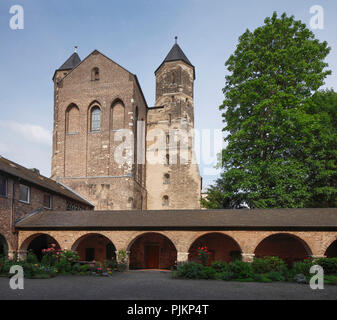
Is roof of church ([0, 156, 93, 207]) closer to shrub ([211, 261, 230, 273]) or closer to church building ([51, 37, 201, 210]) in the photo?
church building ([51, 37, 201, 210])

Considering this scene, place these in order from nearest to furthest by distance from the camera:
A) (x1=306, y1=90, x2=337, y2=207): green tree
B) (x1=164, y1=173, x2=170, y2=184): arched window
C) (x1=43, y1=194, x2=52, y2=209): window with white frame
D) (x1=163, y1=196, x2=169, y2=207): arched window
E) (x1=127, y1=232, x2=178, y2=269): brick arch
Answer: (x1=306, y1=90, x2=337, y2=207): green tree, (x1=43, y1=194, x2=52, y2=209): window with white frame, (x1=127, y1=232, x2=178, y2=269): brick arch, (x1=163, y1=196, x2=169, y2=207): arched window, (x1=164, y1=173, x2=170, y2=184): arched window

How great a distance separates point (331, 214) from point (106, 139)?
18465 mm

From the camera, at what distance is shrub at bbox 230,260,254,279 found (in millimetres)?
13219

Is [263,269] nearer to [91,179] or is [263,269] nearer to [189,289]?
[189,289]

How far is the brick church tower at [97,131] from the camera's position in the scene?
25672 mm

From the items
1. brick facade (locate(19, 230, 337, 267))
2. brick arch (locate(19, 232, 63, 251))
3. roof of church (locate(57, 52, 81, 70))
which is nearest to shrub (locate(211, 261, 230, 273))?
brick facade (locate(19, 230, 337, 267))

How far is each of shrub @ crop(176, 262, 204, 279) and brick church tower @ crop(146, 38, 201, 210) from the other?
53.1 ft

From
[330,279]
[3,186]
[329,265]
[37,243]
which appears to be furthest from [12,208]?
[329,265]

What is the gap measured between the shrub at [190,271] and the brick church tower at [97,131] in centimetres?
1188

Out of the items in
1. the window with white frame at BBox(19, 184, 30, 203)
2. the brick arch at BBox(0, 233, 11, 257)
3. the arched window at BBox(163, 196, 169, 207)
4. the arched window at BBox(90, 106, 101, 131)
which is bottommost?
the brick arch at BBox(0, 233, 11, 257)

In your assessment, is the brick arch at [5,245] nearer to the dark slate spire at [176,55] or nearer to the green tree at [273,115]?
the green tree at [273,115]

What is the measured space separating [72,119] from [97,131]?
3.00m

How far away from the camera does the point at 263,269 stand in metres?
14.1

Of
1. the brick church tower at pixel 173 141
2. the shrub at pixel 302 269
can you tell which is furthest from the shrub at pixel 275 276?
the brick church tower at pixel 173 141
